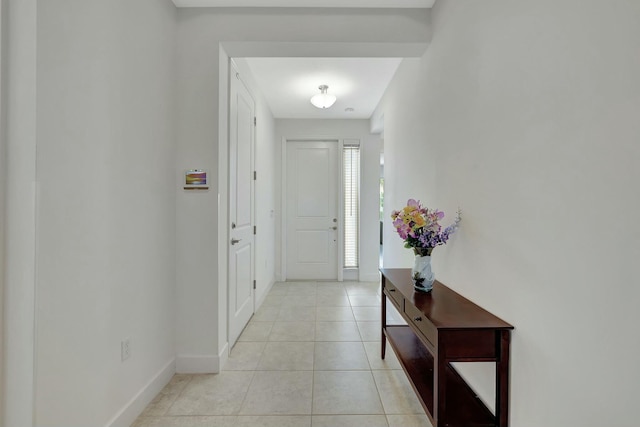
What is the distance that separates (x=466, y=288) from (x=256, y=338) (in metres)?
1.96

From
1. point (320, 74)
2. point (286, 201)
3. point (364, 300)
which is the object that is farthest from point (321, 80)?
point (364, 300)

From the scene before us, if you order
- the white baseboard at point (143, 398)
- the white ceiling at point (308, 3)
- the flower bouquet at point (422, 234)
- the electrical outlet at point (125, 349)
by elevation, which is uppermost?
the white ceiling at point (308, 3)

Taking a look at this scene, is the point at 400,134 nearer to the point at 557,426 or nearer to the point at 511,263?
the point at 511,263

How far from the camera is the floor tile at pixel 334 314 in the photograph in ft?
10.7

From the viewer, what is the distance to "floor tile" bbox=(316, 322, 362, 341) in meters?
2.79

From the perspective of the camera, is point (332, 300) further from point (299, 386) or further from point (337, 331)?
point (299, 386)

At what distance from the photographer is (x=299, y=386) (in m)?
2.04

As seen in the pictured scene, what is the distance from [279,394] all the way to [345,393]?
1.43ft

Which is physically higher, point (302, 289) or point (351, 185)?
point (351, 185)

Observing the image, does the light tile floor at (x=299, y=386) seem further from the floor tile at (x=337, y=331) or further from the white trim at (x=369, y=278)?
the white trim at (x=369, y=278)

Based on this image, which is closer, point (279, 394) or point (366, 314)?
point (279, 394)

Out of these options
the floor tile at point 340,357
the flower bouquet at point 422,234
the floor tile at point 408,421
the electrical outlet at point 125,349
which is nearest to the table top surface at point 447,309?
the flower bouquet at point 422,234

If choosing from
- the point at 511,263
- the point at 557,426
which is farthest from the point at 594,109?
the point at 557,426

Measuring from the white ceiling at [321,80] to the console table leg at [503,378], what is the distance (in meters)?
2.65
